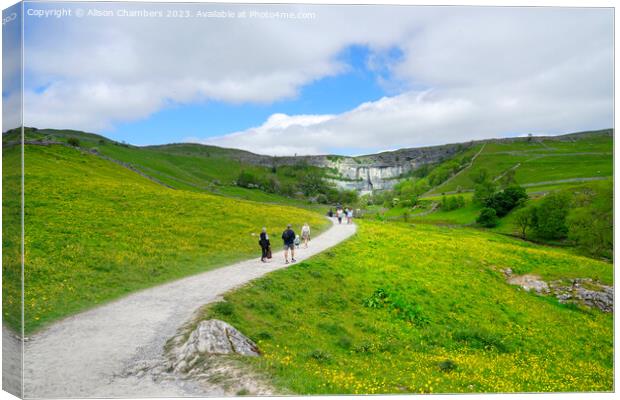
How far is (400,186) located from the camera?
39875mm

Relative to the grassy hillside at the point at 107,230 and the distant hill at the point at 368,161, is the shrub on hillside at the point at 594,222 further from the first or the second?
the grassy hillside at the point at 107,230

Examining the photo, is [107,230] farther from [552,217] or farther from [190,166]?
[552,217]

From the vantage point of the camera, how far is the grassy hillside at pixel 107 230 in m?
13.9

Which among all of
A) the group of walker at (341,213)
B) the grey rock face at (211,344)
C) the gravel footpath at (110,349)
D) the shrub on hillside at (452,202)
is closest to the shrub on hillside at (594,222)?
the shrub on hillside at (452,202)

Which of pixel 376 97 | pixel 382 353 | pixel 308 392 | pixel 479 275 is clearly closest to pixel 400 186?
pixel 479 275

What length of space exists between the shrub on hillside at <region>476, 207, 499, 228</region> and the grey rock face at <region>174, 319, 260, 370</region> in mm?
31061

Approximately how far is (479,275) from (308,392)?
18839 mm

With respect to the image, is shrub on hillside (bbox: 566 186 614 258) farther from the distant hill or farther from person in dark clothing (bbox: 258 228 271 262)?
person in dark clothing (bbox: 258 228 271 262)

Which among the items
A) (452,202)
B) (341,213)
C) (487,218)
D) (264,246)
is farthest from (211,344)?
(487,218)

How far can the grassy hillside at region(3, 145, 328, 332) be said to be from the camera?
1393 cm

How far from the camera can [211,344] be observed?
10.1 m

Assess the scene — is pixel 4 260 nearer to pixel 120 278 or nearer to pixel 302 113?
pixel 120 278

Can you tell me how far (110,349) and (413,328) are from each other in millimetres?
10981

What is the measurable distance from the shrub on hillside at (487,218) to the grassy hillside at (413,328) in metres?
9.93
